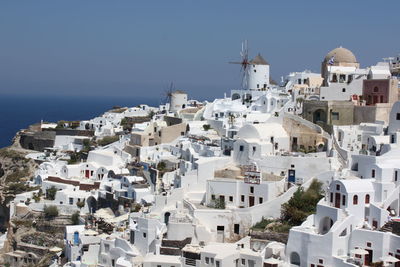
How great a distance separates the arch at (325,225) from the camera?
2977 centimetres

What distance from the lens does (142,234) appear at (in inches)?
1320

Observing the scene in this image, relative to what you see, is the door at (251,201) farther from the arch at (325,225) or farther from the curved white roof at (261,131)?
the arch at (325,225)

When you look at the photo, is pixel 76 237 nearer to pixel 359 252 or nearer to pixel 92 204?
pixel 92 204

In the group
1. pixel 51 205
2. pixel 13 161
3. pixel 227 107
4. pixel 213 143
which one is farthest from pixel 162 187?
pixel 13 161

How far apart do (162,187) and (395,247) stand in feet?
55.2

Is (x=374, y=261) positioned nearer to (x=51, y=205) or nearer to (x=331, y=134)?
(x=331, y=134)

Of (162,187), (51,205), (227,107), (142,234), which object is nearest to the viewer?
(142,234)

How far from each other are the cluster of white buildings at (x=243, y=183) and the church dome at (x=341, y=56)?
11 centimetres

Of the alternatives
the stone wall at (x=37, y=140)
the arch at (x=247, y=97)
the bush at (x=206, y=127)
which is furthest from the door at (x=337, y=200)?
the stone wall at (x=37, y=140)

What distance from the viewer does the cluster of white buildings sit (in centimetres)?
2933

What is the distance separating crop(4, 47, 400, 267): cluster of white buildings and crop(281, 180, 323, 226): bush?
69 cm

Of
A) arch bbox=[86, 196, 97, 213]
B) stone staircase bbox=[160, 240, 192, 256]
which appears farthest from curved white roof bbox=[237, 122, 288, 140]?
arch bbox=[86, 196, 97, 213]

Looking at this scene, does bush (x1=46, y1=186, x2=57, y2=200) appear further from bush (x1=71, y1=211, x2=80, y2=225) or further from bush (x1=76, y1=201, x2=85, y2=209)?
bush (x1=71, y1=211, x2=80, y2=225)

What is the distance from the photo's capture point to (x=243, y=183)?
34.9 metres
